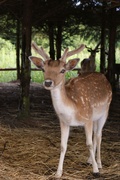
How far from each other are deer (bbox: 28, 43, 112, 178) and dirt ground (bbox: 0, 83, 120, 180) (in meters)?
0.18

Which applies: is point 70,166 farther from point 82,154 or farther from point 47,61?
point 47,61

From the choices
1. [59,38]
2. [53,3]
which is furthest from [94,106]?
[59,38]

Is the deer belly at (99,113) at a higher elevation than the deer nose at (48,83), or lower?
lower

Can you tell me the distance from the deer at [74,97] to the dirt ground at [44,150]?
0.18 meters

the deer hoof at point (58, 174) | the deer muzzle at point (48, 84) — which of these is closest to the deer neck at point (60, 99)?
the deer muzzle at point (48, 84)

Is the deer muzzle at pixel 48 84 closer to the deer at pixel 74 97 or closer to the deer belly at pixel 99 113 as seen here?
the deer at pixel 74 97

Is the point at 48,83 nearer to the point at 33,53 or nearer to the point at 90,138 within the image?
the point at 90,138

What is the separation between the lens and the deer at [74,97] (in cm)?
386

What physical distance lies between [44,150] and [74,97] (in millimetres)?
1198

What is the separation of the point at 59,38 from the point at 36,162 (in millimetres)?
9111

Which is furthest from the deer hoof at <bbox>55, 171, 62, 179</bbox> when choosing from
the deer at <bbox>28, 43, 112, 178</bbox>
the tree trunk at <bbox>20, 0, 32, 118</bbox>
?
the tree trunk at <bbox>20, 0, 32, 118</bbox>

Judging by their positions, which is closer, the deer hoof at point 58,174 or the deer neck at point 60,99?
the deer neck at point 60,99

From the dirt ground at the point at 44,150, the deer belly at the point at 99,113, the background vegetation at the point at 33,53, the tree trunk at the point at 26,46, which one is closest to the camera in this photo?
the dirt ground at the point at 44,150

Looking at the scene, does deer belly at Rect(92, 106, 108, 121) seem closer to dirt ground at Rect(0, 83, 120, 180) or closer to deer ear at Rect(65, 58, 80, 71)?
dirt ground at Rect(0, 83, 120, 180)
